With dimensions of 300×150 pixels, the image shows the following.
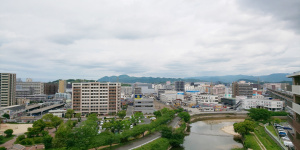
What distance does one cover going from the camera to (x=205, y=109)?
130 feet

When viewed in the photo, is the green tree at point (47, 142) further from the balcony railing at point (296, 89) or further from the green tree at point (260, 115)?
the green tree at point (260, 115)

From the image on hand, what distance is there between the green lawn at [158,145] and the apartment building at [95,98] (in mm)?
18912

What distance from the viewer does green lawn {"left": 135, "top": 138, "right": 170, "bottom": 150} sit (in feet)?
50.6

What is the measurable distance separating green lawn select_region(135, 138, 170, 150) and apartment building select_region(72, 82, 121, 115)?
18912mm

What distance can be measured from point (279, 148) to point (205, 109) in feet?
81.0

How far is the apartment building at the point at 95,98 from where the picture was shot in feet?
110

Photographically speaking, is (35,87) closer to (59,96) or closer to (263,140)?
(59,96)

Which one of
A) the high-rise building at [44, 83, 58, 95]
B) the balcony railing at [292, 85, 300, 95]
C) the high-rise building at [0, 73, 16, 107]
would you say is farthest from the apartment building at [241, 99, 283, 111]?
the high-rise building at [44, 83, 58, 95]

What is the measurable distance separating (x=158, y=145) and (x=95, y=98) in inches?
821

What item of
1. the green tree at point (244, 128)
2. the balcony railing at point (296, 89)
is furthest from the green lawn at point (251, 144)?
the balcony railing at point (296, 89)

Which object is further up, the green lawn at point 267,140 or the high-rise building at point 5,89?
the high-rise building at point 5,89

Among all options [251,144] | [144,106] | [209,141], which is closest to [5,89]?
[144,106]

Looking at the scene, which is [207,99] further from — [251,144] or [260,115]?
[251,144]

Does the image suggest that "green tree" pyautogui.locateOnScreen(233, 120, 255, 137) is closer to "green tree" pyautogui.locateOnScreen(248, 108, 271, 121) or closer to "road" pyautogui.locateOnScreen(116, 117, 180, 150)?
"road" pyautogui.locateOnScreen(116, 117, 180, 150)
